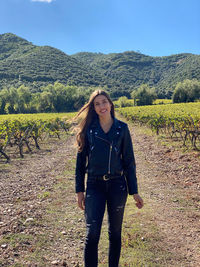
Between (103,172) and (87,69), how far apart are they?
150 meters

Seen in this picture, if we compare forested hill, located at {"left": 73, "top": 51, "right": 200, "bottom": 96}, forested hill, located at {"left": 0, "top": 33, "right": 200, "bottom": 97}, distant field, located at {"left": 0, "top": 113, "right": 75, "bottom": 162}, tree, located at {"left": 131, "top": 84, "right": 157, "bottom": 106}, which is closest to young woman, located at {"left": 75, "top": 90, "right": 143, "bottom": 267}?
distant field, located at {"left": 0, "top": 113, "right": 75, "bottom": 162}

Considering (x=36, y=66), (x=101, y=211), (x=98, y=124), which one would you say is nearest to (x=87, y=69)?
(x=36, y=66)

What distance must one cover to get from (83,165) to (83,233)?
6.43ft

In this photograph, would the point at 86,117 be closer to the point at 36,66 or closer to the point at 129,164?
the point at 129,164

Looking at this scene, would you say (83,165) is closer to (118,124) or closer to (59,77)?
(118,124)

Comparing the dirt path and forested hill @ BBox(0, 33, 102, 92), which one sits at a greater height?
forested hill @ BBox(0, 33, 102, 92)

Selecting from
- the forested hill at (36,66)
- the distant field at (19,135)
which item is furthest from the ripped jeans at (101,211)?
the forested hill at (36,66)

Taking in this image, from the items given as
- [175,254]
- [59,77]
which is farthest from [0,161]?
[59,77]

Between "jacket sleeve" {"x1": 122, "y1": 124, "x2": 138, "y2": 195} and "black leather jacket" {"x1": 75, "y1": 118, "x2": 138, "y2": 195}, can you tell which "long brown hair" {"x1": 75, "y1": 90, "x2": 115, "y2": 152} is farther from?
"jacket sleeve" {"x1": 122, "y1": 124, "x2": 138, "y2": 195}

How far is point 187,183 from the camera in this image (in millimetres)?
6738

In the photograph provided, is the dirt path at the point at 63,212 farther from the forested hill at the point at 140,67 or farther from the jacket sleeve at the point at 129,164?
the forested hill at the point at 140,67

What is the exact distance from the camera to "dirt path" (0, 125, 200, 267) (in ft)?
11.2

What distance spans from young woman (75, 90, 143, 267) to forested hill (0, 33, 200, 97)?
91.2 m

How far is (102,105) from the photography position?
2.70 meters
